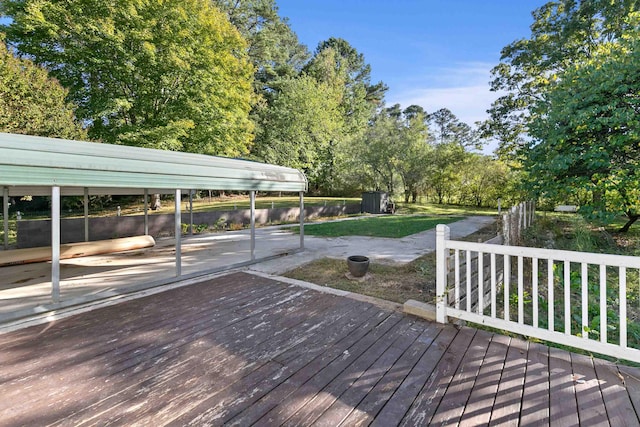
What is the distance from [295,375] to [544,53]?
18164 mm

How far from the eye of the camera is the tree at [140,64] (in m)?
11.2

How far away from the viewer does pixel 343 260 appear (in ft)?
19.5

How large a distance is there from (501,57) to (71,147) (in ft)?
62.4

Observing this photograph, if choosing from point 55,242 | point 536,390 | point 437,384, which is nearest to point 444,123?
point 536,390

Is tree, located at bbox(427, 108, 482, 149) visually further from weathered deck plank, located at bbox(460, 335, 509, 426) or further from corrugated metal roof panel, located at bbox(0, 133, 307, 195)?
weathered deck plank, located at bbox(460, 335, 509, 426)

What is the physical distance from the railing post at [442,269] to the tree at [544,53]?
9.08m

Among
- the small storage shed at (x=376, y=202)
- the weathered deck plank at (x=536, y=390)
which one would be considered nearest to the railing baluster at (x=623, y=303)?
the weathered deck plank at (x=536, y=390)

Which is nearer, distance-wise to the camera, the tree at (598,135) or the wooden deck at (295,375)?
the wooden deck at (295,375)

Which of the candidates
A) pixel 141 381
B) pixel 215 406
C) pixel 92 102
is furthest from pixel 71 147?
pixel 92 102

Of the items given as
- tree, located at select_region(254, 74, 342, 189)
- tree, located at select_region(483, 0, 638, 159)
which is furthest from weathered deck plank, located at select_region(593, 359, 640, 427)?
tree, located at select_region(254, 74, 342, 189)

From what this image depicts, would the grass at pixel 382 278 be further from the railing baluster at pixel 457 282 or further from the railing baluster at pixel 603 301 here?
the railing baluster at pixel 603 301

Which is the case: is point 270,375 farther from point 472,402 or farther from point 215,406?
point 472,402

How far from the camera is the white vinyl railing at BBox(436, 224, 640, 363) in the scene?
209 cm

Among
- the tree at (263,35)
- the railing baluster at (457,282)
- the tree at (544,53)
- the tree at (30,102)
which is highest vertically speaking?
the tree at (263,35)
